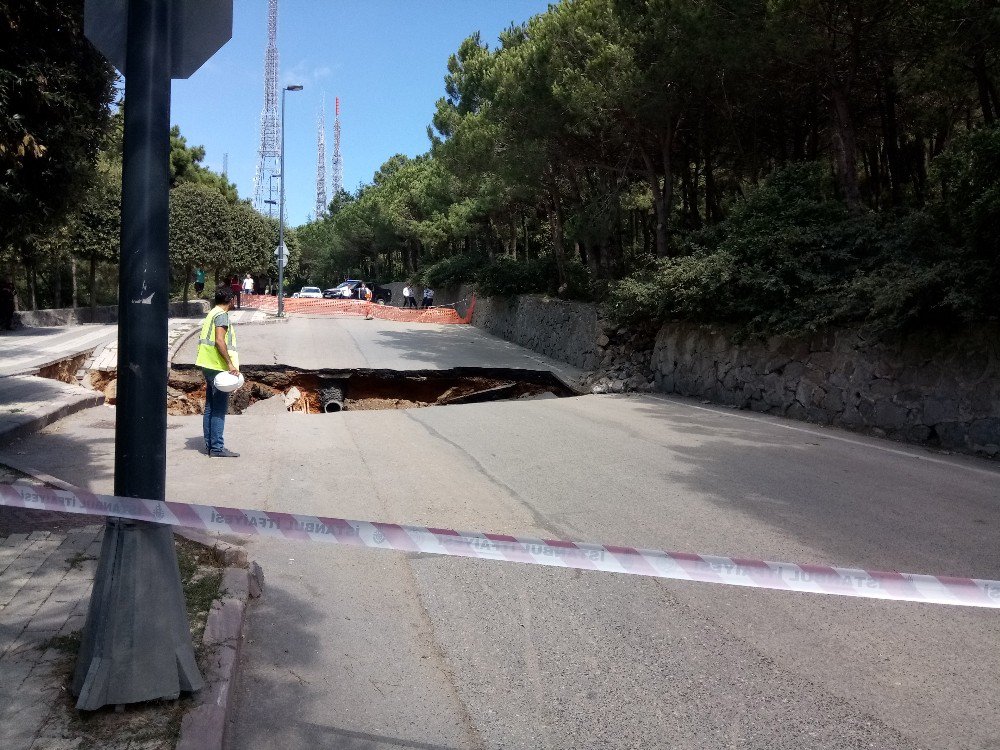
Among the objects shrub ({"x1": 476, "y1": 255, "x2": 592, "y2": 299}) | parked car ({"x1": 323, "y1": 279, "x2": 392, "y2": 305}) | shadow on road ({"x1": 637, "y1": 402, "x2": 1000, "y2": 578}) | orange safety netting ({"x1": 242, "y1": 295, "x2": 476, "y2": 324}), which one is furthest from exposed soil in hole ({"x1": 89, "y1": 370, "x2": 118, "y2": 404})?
parked car ({"x1": 323, "y1": 279, "x2": 392, "y2": 305})

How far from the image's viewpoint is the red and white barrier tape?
308 centimetres

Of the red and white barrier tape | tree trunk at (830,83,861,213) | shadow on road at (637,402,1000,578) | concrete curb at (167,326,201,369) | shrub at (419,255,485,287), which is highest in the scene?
tree trunk at (830,83,861,213)

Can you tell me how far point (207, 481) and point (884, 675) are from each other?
6129 mm

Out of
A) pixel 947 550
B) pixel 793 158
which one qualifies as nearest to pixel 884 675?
pixel 947 550

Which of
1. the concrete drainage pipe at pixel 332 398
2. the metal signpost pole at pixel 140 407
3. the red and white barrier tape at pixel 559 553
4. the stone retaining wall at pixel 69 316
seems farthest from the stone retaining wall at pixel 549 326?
the metal signpost pole at pixel 140 407

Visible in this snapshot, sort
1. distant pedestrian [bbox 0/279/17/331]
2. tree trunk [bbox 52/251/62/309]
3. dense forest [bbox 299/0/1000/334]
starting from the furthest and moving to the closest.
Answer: tree trunk [bbox 52/251/62/309] → distant pedestrian [bbox 0/279/17/331] → dense forest [bbox 299/0/1000/334]

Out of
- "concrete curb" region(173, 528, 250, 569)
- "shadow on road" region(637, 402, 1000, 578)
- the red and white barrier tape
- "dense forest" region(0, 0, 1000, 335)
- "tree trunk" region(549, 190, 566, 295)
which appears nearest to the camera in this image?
the red and white barrier tape

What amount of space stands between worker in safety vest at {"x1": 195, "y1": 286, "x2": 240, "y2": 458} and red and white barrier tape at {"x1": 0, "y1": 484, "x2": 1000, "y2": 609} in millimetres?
5532

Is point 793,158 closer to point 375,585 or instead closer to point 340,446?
point 340,446

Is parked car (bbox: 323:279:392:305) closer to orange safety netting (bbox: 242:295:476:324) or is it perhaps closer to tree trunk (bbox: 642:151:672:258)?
orange safety netting (bbox: 242:295:476:324)

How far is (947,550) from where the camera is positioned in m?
5.57

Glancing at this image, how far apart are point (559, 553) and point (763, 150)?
19264mm

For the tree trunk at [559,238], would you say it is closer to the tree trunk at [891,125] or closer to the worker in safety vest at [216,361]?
the tree trunk at [891,125]

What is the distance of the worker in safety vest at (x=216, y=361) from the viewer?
353 inches
